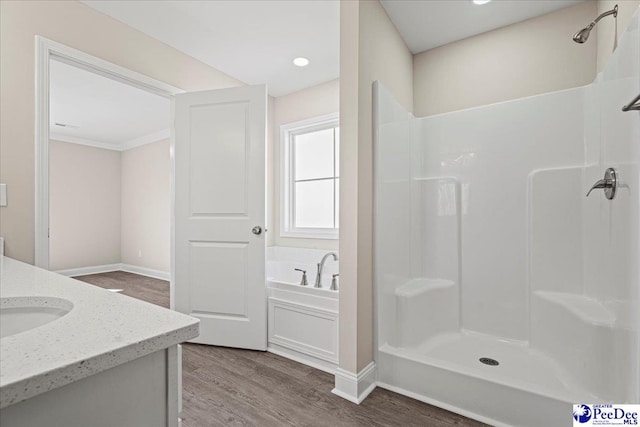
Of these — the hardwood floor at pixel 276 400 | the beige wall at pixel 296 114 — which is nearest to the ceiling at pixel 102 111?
the beige wall at pixel 296 114

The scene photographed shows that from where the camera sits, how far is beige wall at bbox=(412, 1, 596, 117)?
2.16m

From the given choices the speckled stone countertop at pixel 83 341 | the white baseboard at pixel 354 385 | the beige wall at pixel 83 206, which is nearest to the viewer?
the speckled stone countertop at pixel 83 341

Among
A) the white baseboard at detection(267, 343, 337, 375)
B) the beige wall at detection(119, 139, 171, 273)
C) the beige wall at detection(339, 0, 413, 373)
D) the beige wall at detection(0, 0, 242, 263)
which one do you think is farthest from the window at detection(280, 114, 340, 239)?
the beige wall at detection(119, 139, 171, 273)

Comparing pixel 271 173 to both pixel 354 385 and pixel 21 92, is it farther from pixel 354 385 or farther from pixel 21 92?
pixel 354 385

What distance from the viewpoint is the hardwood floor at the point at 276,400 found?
1597mm

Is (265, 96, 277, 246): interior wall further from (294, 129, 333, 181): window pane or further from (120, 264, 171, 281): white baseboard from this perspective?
→ (120, 264, 171, 281): white baseboard

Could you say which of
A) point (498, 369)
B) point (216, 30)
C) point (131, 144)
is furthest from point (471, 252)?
point (131, 144)

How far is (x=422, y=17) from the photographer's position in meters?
2.28

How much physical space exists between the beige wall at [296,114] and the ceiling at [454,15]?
103 cm

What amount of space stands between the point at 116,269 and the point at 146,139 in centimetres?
261

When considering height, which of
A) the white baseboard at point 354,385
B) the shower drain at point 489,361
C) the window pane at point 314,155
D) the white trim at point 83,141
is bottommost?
the white baseboard at point 354,385

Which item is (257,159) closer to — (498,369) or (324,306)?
(324,306)

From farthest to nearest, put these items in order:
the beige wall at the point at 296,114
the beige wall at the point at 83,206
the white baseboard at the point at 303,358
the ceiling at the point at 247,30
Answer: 1. the beige wall at the point at 83,206
2. the beige wall at the point at 296,114
3. the ceiling at the point at 247,30
4. the white baseboard at the point at 303,358

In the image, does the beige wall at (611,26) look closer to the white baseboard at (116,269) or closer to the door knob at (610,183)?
the door knob at (610,183)
